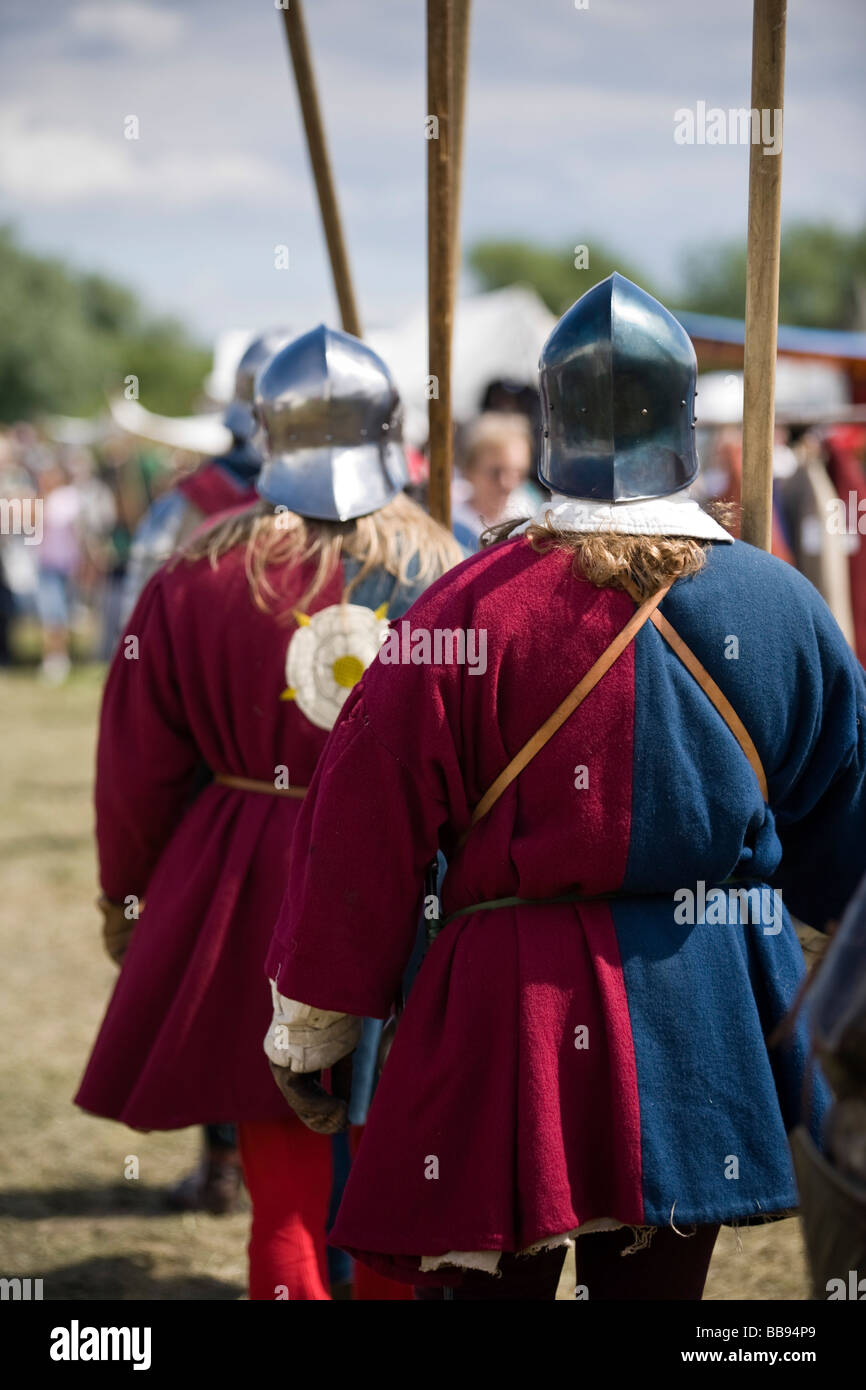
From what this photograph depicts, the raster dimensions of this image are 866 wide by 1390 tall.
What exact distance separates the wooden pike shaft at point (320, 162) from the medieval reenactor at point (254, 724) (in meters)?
0.47

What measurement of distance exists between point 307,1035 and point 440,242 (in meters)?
1.50

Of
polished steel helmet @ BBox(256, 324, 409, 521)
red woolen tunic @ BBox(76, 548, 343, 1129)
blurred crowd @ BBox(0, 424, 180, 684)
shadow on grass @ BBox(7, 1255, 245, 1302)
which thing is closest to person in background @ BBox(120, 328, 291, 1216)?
shadow on grass @ BBox(7, 1255, 245, 1302)

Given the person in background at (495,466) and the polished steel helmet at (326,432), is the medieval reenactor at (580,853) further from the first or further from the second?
the person in background at (495,466)

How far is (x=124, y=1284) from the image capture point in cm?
338

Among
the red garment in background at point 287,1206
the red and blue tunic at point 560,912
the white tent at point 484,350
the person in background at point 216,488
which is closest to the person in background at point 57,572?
the white tent at point 484,350

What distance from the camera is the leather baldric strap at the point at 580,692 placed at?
1.90 m

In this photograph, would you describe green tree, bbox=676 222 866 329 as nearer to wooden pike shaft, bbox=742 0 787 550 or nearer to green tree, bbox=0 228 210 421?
green tree, bbox=0 228 210 421

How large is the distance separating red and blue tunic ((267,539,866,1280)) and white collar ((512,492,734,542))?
0.05 m

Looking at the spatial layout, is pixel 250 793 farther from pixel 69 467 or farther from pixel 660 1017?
pixel 69 467

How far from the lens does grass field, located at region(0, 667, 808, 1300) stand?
338cm

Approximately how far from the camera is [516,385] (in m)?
7.41
